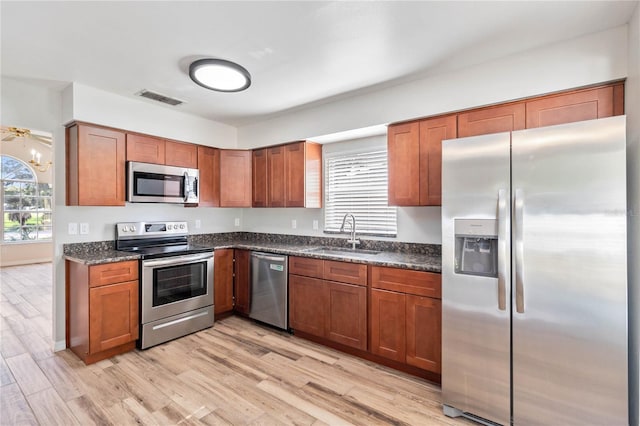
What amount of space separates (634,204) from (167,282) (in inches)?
152

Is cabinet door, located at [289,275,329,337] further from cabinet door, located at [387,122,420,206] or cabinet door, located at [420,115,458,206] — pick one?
cabinet door, located at [420,115,458,206]

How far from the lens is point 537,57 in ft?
7.42

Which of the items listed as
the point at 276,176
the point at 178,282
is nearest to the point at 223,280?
the point at 178,282

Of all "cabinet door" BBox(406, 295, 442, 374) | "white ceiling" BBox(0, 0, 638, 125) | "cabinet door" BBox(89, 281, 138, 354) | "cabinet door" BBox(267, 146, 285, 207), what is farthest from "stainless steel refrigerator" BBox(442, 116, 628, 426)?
"cabinet door" BBox(89, 281, 138, 354)

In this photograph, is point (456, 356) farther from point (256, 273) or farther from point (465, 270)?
point (256, 273)

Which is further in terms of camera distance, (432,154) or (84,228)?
(84,228)

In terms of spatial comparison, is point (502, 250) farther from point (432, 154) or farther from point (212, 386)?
point (212, 386)

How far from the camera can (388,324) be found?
8.81 feet

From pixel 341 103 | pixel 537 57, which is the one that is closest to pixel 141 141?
pixel 341 103

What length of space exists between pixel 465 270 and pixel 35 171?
949cm

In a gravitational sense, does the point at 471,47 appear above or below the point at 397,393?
above

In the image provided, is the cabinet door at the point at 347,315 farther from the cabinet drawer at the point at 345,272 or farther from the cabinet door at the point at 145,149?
the cabinet door at the point at 145,149

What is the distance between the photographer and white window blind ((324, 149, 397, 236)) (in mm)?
3469

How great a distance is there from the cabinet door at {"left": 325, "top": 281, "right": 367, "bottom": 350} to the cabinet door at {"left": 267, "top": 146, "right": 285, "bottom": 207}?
1418 millimetres
